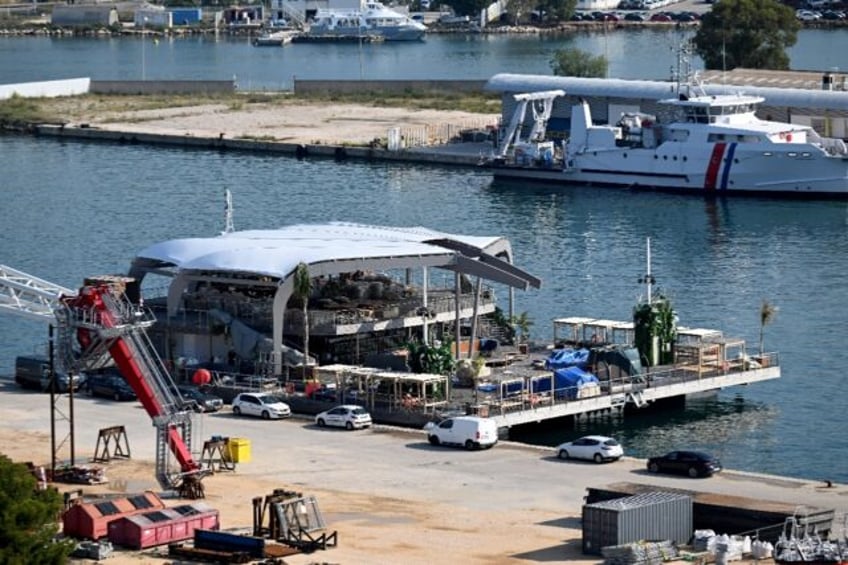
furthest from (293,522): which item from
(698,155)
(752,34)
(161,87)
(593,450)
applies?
(161,87)

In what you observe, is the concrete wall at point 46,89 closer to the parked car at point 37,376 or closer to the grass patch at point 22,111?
the grass patch at point 22,111

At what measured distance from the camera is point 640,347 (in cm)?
6450

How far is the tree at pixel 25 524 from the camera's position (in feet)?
135

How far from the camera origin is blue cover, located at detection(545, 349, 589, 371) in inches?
2499

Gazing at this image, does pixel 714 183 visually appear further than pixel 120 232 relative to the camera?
Yes

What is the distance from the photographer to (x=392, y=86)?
500 ft

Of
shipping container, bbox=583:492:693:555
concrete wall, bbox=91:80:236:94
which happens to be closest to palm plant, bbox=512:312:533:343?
shipping container, bbox=583:492:693:555

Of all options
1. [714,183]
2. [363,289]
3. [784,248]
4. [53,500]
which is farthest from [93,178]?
[53,500]

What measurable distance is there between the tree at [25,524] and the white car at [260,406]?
663 inches

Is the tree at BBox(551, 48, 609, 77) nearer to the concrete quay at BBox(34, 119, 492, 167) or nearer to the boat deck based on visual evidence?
the concrete quay at BBox(34, 119, 492, 167)

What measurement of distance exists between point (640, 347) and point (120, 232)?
127 feet

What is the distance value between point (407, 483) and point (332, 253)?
12589 millimetres

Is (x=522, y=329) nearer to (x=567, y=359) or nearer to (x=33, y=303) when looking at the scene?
(x=567, y=359)

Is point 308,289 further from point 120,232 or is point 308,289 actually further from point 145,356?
point 120,232
